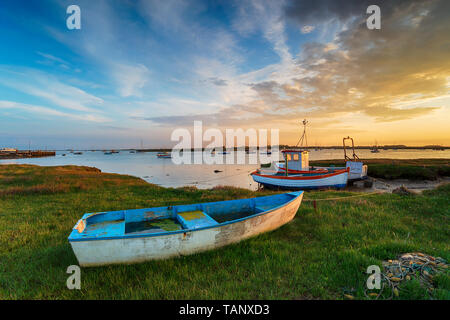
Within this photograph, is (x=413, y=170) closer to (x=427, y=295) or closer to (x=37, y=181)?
(x=427, y=295)

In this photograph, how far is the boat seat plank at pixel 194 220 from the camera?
19.6ft

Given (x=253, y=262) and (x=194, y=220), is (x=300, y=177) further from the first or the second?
(x=253, y=262)

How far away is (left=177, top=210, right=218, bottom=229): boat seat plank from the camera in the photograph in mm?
5962

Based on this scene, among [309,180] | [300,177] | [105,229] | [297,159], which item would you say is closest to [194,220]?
[105,229]

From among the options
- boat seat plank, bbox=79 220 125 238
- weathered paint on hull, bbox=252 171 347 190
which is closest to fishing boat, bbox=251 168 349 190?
weathered paint on hull, bbox=252 171 347 190

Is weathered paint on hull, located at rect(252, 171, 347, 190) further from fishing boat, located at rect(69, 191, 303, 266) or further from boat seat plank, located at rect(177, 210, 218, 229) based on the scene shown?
boat seat plank, located at rect(177, 210, 218, 229)

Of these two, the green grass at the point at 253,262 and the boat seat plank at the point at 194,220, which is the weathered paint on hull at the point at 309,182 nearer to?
the green grass at the point at 253,262

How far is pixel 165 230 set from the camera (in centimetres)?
598

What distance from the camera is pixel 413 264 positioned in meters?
4.36

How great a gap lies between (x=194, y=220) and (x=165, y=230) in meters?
0.94
